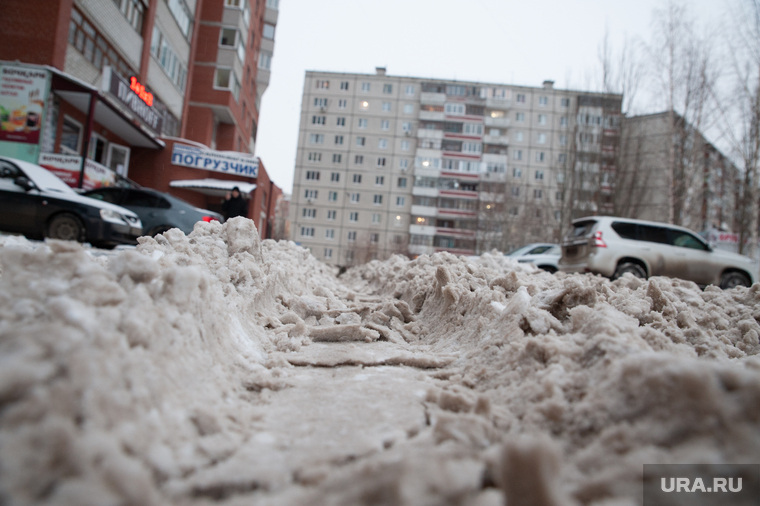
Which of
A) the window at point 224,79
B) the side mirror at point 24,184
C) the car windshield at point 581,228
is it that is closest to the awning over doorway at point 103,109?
the side mirror at point 24,184

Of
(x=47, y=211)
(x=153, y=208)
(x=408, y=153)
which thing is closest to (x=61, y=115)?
(x=153, y=208)

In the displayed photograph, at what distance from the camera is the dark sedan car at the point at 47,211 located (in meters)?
7.23

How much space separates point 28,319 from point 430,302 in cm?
356

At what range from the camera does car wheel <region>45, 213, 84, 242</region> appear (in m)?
7.34

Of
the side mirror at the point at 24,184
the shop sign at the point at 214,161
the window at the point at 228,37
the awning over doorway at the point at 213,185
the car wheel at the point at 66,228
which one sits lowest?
the car wheel at the point at 66,228

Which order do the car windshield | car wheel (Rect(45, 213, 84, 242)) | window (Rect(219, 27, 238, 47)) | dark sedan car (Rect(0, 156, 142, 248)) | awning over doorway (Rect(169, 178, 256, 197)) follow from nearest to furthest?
dark sedan car (Rect(0, 156, 142, 248))
car wheel (Rect(45, 213, 84, 242))
the car windshield
awning over doorway (Rect(169, 178, 256, 197))
window (Rect(219, 27, 238, 47))

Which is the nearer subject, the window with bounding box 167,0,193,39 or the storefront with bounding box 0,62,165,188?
the storefront with bounding box 0,62,165,188

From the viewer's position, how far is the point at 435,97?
51188 millimetres

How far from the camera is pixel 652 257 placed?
949cm

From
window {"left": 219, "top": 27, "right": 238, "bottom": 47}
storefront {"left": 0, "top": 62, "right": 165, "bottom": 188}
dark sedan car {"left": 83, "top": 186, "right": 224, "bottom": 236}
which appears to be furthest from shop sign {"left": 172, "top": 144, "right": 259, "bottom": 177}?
dark sedan car {"left": 83, "top": 186, "right": 224, "bottom": 236}

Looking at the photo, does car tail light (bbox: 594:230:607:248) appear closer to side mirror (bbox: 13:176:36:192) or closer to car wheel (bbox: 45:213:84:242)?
car wheel (bbox: 45:213:84:242)

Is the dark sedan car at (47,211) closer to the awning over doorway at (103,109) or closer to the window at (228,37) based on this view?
the awning over doorway at (103,109)

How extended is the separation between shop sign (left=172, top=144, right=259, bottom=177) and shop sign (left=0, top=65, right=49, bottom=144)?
25.8 ft

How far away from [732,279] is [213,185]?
62.3 feet
